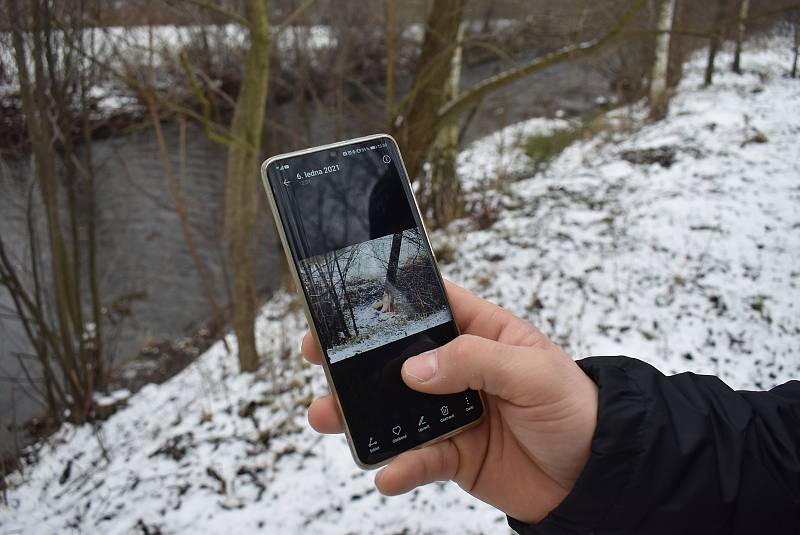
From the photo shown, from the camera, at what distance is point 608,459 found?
1.27m

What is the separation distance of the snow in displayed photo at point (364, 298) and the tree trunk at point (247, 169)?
7.33 feet

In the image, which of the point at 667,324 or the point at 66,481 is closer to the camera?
the point at 66,481

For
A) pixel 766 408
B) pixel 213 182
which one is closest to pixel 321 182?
pixel 766 408

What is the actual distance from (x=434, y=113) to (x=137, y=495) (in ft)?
12.4

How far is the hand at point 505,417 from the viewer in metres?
1.35

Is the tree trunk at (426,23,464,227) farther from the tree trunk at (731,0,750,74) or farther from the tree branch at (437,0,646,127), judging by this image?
the tree trunk at (731,0,750,74)

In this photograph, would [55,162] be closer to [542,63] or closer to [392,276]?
[392,276]

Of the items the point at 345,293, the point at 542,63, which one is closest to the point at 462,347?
the point at 345,293

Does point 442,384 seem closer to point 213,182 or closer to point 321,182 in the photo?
point 321,182

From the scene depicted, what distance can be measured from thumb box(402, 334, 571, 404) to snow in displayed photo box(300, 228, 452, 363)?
18 centimetres

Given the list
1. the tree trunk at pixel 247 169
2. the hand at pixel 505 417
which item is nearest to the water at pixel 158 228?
the tree trunk at pixel 247 169

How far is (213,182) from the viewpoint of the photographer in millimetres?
10188

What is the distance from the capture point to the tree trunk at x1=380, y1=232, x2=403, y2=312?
157 centimetres

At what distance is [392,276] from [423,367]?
0.29 meters
